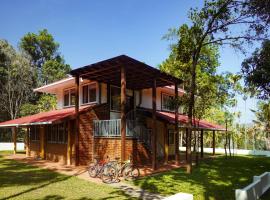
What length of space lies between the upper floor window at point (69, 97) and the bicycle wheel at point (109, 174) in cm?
1042

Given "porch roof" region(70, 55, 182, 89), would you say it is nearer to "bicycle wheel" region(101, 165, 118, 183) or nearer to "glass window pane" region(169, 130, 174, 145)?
"bicycle wheel" region(101, 165, 118, 183)

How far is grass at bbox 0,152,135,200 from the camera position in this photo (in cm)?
948

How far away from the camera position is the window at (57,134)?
1848 centimetres

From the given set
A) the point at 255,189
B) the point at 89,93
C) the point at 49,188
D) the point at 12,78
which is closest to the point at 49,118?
the point at 89,93

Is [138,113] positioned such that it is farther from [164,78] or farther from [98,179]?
[98,179]

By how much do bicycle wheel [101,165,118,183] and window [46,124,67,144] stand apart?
655 centimetres

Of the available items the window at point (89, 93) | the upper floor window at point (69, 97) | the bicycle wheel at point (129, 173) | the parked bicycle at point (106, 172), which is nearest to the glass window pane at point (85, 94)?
the window at point (89, 93)

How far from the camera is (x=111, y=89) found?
65.4ft

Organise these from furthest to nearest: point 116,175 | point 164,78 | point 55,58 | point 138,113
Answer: point 55,58 → point 138,113 → point 164,78 → point 116,175

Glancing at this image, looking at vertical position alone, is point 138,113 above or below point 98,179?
above

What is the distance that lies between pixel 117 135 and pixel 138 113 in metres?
4.68

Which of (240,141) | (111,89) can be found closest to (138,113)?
(111,89)

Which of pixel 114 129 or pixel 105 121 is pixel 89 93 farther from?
pixel 114 129

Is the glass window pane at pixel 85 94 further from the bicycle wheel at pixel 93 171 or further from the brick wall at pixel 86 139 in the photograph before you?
the bicycle wheel at pixel 93 171
